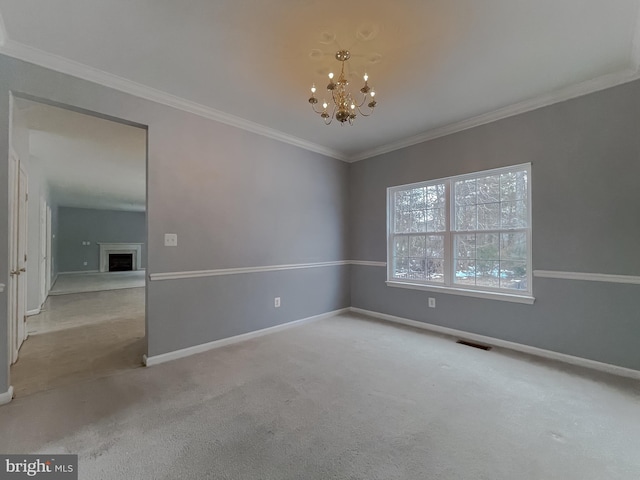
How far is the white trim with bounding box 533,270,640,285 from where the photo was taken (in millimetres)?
2411

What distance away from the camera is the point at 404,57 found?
2170 mm

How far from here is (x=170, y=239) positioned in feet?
9.24

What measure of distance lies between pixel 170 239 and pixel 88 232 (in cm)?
1097

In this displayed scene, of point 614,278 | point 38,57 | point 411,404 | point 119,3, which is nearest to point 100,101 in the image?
point 38,57

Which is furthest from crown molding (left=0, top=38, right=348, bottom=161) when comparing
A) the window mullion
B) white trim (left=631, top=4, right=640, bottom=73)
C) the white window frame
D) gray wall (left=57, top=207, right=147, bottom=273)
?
gray wall (left=57, top=207, right=147, bottom=273)

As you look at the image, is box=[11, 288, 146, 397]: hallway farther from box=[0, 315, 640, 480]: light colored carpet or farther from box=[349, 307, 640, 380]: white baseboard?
box=[349, 307, 640, 380]: white baseboard

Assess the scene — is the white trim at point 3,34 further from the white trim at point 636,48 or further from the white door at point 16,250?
the white trim at point 636,48

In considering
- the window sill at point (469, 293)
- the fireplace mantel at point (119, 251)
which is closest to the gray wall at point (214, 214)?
the window sill at point (469, 293)

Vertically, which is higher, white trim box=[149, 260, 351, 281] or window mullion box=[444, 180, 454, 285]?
window mullion box=[444, 180, 454, 285]

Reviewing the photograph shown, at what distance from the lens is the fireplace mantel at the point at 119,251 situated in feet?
36.4

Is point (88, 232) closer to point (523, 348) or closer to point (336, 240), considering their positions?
point (336, 240)

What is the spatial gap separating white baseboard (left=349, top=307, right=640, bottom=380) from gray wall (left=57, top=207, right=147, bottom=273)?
31.5ft

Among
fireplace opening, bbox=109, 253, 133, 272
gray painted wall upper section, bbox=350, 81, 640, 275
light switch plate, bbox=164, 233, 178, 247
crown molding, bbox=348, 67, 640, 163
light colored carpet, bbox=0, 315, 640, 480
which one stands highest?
crown molding, bbox=348, 67, 640, 163

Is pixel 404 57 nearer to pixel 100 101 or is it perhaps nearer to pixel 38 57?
pixel 100 101
